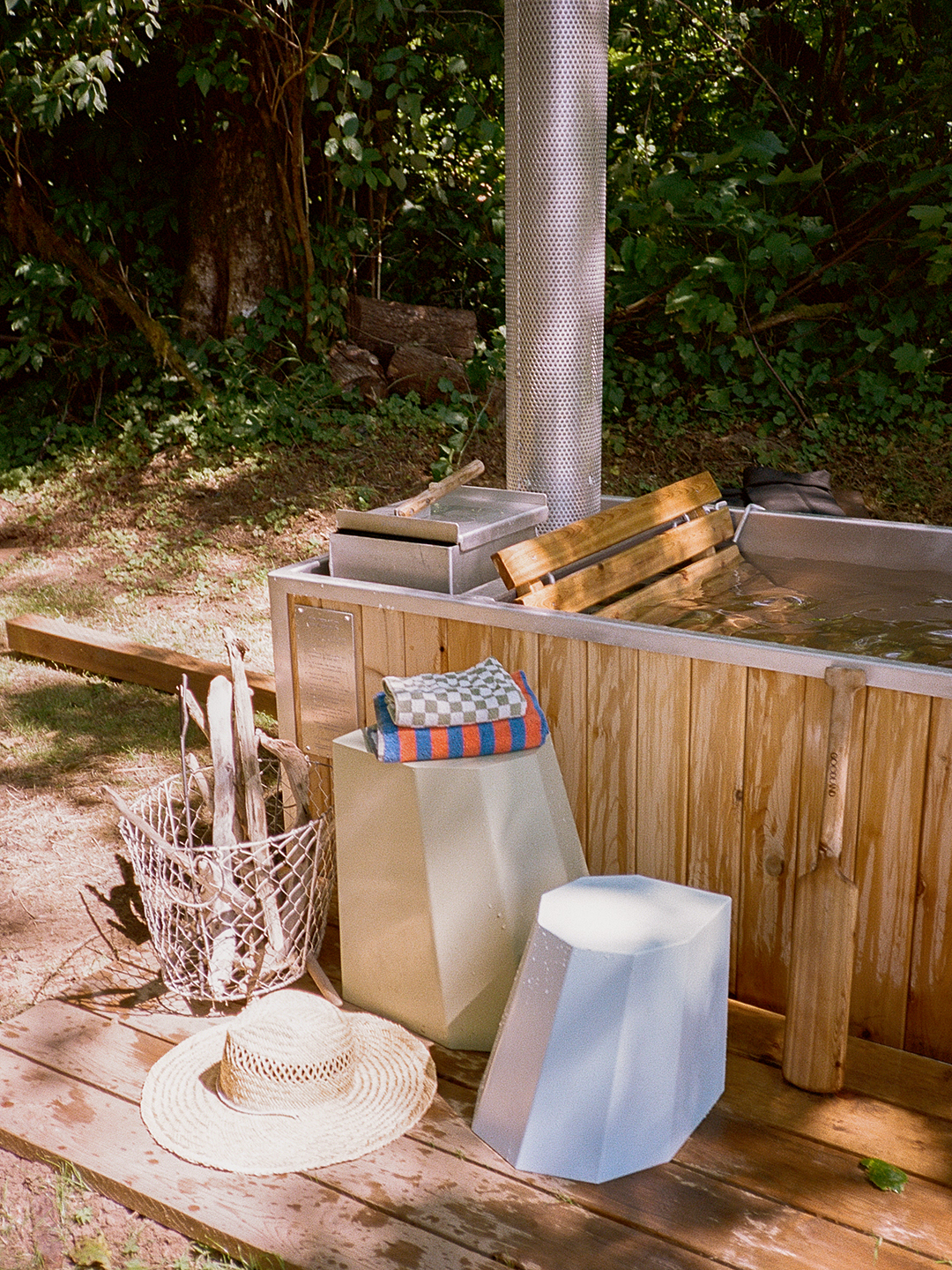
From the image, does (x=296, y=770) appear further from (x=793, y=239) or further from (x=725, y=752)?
(x=793, y=239)

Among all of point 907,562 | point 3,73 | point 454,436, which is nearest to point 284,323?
point 454,436

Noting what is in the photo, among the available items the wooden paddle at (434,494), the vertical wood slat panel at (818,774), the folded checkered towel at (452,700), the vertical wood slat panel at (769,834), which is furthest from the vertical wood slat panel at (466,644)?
the vertical wood slat panel at (818,774)

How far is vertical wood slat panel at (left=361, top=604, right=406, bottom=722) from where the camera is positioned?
8.27 feet

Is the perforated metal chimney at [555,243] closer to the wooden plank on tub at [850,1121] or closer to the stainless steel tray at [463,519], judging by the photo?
the stainless steel tray at [463,519]

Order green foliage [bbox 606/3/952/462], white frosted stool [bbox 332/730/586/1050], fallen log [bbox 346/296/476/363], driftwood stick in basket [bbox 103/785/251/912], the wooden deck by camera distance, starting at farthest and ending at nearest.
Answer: fallen log [bbox 346/296/476/363], green foliage [bbox 606/3/952/462], driftwood stick in basket [bbox 103/785/251/912], white frosted stool [bbox 332/730/586/1050], the wooden deck

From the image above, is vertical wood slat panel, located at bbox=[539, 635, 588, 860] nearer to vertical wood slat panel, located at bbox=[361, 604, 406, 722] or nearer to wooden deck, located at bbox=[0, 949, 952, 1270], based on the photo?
vertical wood slat panel, located at bbox=[361, 604, 406, 722]

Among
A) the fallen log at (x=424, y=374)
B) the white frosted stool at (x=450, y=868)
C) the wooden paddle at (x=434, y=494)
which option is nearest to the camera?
the white frosted stool at (x=450, y=868)

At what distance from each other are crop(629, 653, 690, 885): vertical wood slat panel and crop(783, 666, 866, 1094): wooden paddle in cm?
31

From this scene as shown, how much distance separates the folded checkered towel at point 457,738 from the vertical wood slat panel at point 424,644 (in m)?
0.34

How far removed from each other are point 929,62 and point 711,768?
5.33m

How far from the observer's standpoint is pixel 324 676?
8.65 ft

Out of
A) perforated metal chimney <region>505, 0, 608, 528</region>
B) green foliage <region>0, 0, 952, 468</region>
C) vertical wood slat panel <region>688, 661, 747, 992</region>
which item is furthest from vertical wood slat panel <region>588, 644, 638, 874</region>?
green foliage <region>0, 0, 952, 468</region>

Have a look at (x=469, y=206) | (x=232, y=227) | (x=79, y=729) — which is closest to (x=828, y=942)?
(x=79, y=729)

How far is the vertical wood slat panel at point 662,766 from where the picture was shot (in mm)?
2213
